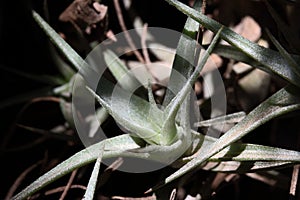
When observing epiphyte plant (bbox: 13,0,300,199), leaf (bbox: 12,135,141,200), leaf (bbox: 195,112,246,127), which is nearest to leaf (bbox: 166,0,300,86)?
epiphyte plant (bbox: 13,0,300,199)

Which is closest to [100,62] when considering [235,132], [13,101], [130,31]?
[130,31]

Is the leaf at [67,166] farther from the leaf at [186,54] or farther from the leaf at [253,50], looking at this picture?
the leaf at [253,50]

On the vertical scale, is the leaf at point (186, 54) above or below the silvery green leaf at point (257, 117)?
above

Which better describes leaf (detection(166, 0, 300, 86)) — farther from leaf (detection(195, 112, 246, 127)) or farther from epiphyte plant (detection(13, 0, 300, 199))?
leaf (detection(195, 112, 246, 127))

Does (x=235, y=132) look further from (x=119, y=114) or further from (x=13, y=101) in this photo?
(x=13, y=101)

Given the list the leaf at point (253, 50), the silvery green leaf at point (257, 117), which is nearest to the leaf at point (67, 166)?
the silvery green leaf at point (257, 117)

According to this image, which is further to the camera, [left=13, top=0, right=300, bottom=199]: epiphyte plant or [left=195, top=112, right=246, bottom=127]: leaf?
[left=195, top=112, right=246, bottom=127]: leaf

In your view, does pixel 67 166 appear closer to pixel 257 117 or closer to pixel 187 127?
pixel 187 127

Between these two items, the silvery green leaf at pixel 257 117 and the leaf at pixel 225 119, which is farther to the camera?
the leaf at pixel 225 119
